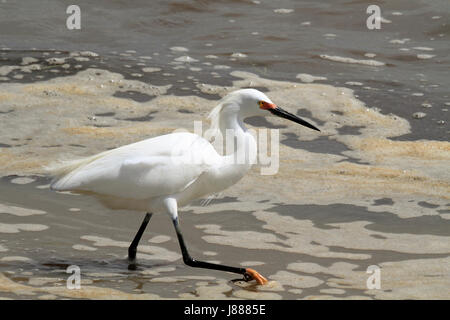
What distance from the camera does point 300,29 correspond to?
41.6 ft

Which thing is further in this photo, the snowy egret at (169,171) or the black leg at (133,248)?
the black leg at (133,248)

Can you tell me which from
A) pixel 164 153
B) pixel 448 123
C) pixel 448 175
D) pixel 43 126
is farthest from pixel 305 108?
pixel 164 153

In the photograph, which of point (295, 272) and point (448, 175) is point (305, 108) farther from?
point (295, 272)

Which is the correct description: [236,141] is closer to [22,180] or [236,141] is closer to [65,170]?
[65,170]

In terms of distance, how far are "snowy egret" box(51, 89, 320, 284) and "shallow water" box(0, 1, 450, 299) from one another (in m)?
0.44

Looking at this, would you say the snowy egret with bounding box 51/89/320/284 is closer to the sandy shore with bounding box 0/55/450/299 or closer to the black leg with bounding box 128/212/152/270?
the black leg with bounding box 128/212/152/270

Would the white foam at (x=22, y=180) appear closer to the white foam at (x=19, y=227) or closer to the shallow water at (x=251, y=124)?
the shallow water at (x=251, y=124)

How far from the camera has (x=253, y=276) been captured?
498 centimetres

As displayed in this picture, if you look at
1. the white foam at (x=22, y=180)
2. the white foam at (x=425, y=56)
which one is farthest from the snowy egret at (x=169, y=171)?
the white foam at (x=425, y=56)

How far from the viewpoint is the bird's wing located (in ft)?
16.6

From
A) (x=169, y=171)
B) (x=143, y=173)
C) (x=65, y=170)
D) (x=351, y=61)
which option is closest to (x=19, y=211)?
(x=65, y=170)

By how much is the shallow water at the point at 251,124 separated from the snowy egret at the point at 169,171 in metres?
0.44

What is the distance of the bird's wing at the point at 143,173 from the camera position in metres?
5.06

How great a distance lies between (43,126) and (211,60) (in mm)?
3406
